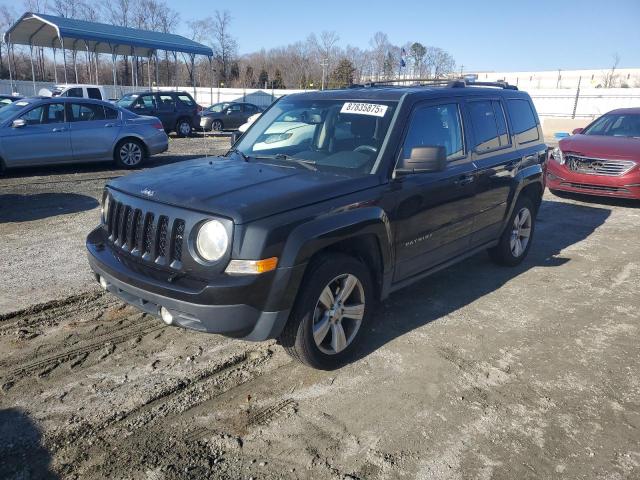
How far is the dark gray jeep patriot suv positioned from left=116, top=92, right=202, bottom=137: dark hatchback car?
15874 mm

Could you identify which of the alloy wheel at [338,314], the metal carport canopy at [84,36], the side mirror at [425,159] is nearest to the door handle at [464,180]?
the side mirror at [425,159]

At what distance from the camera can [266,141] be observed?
4555mm

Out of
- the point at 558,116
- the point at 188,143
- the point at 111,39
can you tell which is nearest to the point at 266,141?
the point at 188,143

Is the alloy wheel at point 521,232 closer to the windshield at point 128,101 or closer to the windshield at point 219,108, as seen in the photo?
the windshield at point 128,101

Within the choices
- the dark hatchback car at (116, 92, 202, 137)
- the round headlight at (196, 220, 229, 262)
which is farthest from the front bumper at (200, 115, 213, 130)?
the round headlight at (196, 220, 229, 262)

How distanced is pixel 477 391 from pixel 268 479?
62.8 inches

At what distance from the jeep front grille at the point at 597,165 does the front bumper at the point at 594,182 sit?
62 millimetres

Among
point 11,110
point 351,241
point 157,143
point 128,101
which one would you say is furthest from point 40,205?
point 128,101

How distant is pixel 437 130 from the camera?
437 centimetres

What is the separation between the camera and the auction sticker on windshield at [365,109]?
4102mm

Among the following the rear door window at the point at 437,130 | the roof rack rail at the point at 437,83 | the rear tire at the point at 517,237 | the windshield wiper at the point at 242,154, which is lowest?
the rear tire at the point at 517,237

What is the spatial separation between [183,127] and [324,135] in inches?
676

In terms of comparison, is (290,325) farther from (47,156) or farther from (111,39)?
(111,39)

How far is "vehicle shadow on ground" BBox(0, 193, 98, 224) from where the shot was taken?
7.42 m
